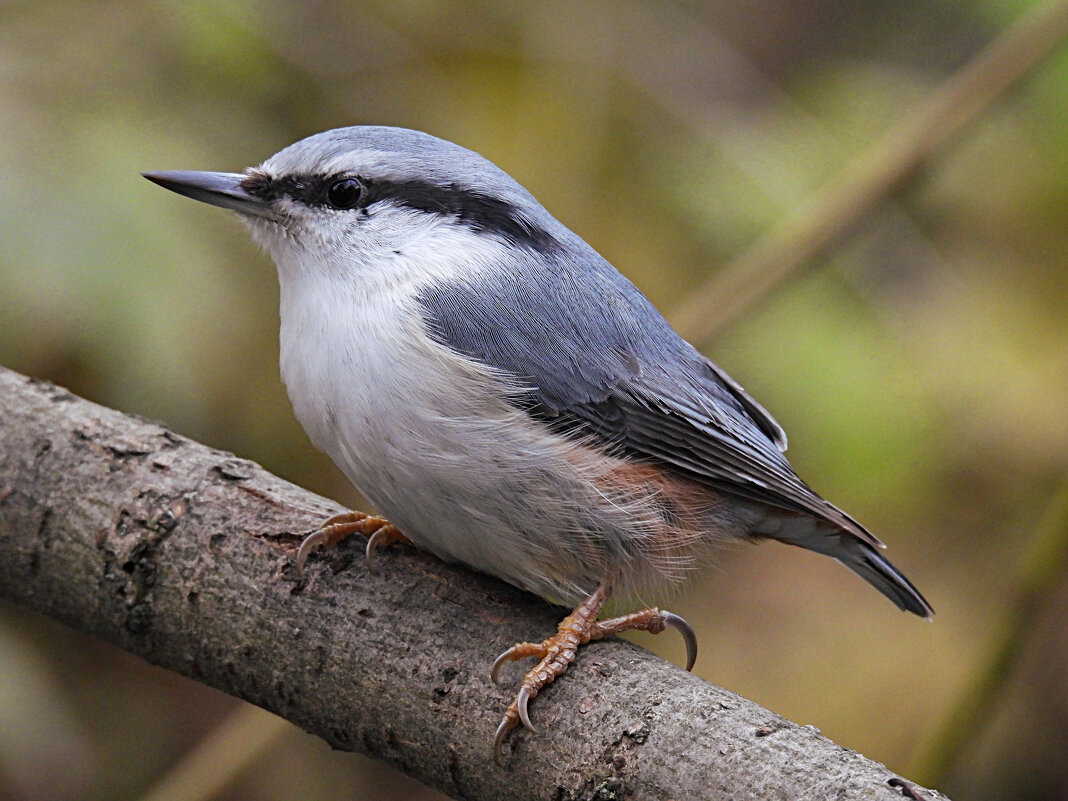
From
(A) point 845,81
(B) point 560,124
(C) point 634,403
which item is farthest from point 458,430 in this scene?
(A) point 845,81

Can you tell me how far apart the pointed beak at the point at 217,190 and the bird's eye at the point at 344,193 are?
0.46ft

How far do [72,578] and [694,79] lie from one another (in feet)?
9.36

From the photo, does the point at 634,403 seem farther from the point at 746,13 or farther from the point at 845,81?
the point at 746,13

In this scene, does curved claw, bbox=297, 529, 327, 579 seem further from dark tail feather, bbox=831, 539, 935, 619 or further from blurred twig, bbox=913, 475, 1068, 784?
blurred twig, bbox=913, 475, 1068, 784

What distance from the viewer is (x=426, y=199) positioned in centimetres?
245

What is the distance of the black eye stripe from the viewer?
243 cm

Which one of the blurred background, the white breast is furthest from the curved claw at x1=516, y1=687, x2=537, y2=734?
the blurred background

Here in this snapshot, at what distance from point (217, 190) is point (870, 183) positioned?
6.09 ft

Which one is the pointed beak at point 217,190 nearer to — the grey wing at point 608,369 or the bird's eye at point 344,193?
the bird's eye at point 344,193

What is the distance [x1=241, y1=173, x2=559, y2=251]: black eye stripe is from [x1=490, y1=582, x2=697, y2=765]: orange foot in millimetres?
822

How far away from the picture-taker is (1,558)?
245 cm

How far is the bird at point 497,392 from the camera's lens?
2.16 meters

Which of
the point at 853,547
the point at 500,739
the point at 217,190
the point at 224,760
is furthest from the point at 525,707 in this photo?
the point at 217,190

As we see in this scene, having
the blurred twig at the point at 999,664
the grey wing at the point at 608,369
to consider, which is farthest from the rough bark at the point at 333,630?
the blurred twig at the point at 999,664
